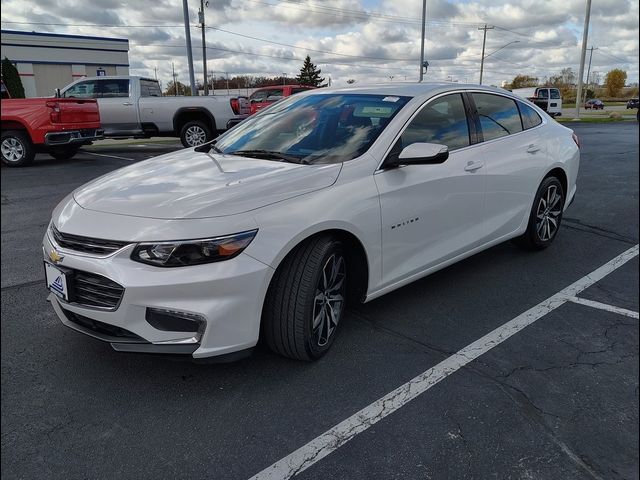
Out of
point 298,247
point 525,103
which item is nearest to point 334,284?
point 298,247

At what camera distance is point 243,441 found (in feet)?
8.00

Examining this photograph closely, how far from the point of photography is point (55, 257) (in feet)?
8.86

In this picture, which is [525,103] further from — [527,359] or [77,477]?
[77,477]

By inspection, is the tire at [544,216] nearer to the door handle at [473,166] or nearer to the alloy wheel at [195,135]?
the door handle at [473,166]

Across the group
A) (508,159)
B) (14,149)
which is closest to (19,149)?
(14,149)

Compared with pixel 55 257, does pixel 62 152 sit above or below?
below

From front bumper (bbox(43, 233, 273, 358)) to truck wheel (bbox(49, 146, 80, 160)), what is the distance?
10.2 metres

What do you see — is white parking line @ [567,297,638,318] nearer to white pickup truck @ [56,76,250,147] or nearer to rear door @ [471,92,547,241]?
rear door @ [471,92,547,241]

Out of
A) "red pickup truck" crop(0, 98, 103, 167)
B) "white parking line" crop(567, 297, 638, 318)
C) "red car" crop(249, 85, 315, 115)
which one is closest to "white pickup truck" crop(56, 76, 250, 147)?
"red pickup truck" crop(0, 98, 103, 167)

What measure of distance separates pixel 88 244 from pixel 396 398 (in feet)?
5.84

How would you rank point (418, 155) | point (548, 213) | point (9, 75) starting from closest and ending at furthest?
point (418, 155)
point (9, 75)
point (548, 213)

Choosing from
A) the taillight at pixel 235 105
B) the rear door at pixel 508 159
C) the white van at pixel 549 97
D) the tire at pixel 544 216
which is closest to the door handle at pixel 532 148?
the rear door at pixel 508 159

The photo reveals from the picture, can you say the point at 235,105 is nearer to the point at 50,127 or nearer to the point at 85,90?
the point at 85,90

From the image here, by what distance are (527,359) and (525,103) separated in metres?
2.96
